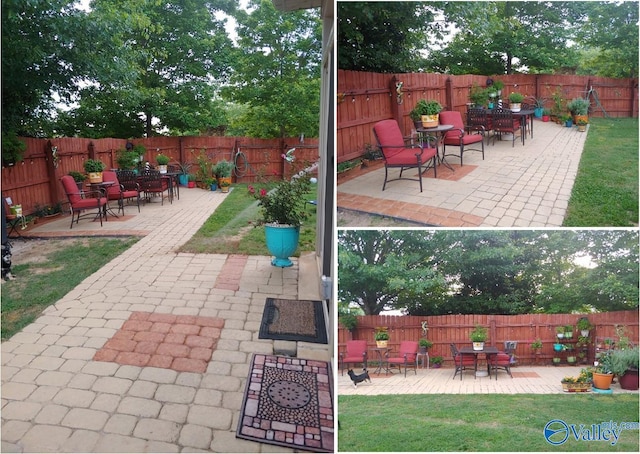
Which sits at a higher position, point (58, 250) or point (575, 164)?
point (575, 164)

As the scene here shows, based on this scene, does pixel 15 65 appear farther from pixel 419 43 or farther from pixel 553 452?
pixel 553 452

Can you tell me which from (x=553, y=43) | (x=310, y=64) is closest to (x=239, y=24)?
(x=310, y=64)

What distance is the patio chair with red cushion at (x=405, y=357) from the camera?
3.02 meters

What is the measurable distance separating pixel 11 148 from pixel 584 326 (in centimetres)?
762

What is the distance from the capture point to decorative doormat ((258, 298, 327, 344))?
3.37m

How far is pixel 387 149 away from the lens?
3.45 m

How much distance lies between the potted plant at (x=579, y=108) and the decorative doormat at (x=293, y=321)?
209 centimetres

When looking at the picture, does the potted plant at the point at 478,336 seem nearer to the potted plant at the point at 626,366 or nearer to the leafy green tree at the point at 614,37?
the potted plant at the point at 626,366

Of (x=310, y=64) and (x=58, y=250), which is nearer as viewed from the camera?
(x=58, y=250)

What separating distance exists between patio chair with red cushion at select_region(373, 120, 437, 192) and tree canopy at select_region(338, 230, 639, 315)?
712 mm

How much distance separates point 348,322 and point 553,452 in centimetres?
123

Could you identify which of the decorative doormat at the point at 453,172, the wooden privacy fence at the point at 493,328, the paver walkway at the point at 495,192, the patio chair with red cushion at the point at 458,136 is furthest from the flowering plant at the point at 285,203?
the wooden privacy fence at the point at 493,328

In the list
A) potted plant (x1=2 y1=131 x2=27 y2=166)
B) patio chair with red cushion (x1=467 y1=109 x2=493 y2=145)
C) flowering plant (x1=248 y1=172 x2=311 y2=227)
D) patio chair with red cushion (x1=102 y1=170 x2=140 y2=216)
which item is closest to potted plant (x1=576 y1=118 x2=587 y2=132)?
patio chair with red cushion (x1=467 y1=109 x2=493 y2=145)

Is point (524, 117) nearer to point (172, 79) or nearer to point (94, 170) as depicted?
point (94, 170)
